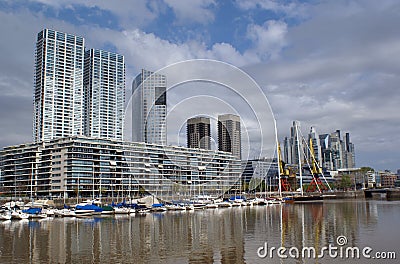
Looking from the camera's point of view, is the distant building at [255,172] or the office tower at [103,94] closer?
the distant building at [255,172]

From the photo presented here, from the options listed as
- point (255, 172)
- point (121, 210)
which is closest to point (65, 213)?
point (121, 210)

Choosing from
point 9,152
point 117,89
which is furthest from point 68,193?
point 117,89

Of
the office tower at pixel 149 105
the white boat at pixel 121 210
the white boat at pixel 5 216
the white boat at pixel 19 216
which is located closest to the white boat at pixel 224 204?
the office tower at pixel 149 105

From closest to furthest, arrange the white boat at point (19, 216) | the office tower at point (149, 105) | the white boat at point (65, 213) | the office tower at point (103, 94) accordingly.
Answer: the white boat at point (19, 216)
the white boat at point (65, 213)
the office tower at point (149, 105)
the office tower at point (103, 94)

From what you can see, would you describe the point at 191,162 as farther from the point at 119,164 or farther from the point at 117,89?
the point at 117,89

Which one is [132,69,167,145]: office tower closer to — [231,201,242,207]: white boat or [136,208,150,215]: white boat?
[136,208,150,215]: white boat

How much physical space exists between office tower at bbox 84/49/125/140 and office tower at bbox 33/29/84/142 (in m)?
5.51

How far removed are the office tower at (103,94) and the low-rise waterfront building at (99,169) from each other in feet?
115

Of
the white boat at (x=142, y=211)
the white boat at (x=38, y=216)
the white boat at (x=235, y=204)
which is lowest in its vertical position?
the white boat at (x=235, y=204)

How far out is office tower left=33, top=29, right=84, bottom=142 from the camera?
125312mm

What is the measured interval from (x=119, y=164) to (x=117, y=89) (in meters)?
53.6

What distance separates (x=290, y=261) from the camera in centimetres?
1780

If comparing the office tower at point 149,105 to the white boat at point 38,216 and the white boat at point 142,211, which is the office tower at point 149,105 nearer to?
the white boat at point 142,211

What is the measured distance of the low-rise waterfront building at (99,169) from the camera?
3634 inches
